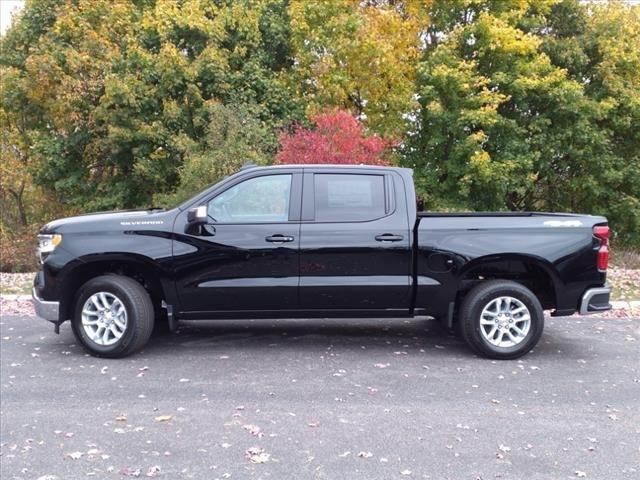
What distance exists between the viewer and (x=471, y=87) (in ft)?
55.1

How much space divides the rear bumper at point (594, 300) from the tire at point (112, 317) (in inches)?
167

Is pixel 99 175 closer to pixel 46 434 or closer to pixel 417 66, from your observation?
pixel 417 66

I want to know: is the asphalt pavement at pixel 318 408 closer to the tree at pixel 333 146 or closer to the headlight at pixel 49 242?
the headlight at pixel 49 242

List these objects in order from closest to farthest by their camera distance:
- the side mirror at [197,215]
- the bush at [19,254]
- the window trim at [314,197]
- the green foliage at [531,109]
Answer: the side mirror at [197,215] → the window trim at [314,197] → the green foliage at [531,109] → the bush at [19,254]

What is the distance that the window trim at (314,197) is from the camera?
237 inches

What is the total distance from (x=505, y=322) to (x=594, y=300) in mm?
897

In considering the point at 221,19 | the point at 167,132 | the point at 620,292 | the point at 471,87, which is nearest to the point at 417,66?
the point at 471,87

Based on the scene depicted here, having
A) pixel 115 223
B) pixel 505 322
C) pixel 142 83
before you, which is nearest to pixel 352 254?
pixel 505 322

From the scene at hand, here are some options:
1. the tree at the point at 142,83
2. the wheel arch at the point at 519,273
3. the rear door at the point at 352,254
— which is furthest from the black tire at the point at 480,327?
the tree at the point at 142,83

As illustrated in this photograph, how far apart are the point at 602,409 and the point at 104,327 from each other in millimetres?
4484

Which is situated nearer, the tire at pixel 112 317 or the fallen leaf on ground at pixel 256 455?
the fallen leaf on ground at pixel 256 455

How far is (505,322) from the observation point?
602 centimetres

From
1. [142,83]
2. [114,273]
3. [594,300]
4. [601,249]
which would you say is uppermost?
[142,83]

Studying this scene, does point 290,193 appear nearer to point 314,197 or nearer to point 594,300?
point 314,197
